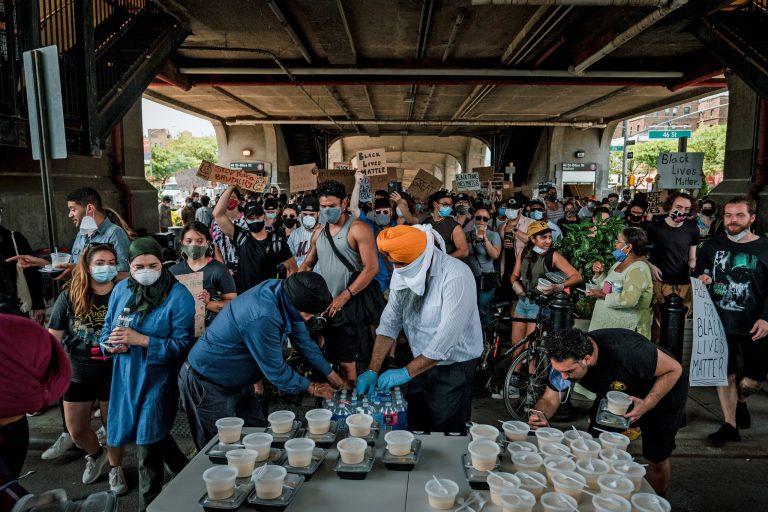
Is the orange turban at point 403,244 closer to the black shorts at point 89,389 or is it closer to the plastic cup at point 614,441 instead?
the plastic cup at point 614,441

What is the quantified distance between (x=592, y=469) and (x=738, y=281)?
11.9 feet

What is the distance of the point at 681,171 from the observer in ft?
33.9

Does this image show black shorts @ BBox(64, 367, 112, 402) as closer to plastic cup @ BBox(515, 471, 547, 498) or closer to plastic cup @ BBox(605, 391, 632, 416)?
plastic cup @ BBox(515, 471, 547, 498)

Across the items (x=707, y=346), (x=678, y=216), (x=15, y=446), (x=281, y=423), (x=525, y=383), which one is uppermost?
(x=678, y=216)

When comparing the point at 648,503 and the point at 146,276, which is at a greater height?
the point at 146,276

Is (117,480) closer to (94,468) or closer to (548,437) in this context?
(94,468)

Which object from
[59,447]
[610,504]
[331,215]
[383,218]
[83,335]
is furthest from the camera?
[383,218]

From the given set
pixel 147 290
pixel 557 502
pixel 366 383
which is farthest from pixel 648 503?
pixel 147 290

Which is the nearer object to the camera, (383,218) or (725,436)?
(725,436)

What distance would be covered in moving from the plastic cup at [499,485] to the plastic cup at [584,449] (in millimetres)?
435

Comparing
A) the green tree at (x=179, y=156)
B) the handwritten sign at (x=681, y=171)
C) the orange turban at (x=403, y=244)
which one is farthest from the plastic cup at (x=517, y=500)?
the green tree at (x=179, y=156)

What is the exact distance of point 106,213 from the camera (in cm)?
550

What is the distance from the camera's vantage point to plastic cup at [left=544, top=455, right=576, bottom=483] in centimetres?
227

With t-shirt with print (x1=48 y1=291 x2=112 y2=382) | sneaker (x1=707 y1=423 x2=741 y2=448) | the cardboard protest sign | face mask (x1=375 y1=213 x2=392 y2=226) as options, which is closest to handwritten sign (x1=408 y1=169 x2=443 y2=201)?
the cardboard protest sign
